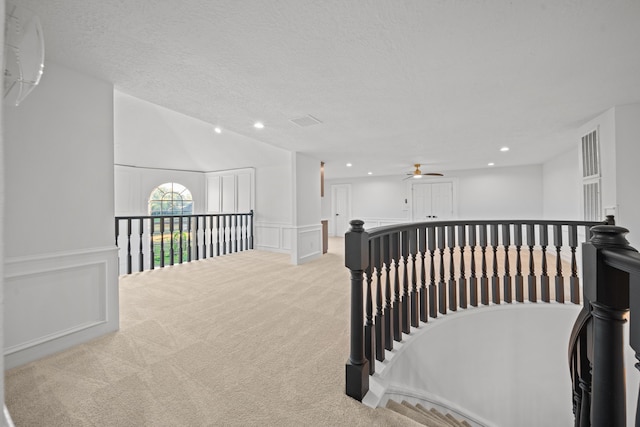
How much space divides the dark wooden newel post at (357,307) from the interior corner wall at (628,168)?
3.51 meters

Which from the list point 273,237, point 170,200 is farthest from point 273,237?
point 170,200

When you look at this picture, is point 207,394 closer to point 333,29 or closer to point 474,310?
point 333,29

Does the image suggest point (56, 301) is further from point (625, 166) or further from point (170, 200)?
point (170, 200)

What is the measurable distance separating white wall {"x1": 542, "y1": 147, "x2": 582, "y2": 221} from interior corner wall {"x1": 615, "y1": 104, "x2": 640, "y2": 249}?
1701mm

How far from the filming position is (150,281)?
3875mm

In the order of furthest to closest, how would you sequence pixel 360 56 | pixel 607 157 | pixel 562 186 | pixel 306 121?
pixel 562 186 → pixel 306 121 → pixel 607 157 → pixel 360 56

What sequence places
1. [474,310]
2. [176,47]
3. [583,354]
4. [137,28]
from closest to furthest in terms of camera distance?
[583,354], [137,28], [176,47], [474,310]

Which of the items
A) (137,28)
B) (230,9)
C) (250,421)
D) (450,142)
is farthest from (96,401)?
(450,142)

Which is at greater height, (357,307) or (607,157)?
(607,157)

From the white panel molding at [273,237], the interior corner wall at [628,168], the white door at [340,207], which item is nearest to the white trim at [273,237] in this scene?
the white panel molding at [273,237]

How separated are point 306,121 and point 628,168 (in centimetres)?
380

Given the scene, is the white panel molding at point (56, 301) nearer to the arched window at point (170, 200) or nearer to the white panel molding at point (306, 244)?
the white panel molding at point (306, 244)

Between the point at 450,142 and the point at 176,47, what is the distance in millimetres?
→ 4353

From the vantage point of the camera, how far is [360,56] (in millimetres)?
1983
